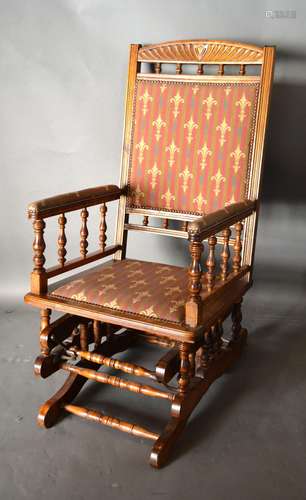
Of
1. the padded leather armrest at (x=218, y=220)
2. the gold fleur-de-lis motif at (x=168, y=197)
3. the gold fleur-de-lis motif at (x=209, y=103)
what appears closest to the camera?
the padded leather armrest at (x=218, y=220)

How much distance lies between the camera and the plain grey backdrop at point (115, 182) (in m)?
1.99

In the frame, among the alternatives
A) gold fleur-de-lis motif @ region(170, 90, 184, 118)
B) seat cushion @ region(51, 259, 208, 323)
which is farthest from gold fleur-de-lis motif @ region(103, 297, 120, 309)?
gold fleur-de-lis motif @ region(170, 90, 184, 118)

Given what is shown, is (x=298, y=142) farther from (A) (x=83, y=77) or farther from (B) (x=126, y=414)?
(B) (x=126, y=414)

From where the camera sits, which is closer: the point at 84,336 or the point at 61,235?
the point at 61,235

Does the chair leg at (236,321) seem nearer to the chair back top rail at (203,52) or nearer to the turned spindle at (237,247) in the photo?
the turned spindle at (237,247)

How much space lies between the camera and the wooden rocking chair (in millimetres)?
1952

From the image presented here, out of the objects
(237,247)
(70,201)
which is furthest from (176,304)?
(70,201)

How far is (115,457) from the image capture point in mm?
1927

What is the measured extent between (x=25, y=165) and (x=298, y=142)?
1.53m

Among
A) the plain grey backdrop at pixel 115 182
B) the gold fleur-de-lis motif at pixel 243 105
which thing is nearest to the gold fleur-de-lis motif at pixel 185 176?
the gold fleur-de-lis motif at pixel 243 105

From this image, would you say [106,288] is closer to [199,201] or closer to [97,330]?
[97,330]

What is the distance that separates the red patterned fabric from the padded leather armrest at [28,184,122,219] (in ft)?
0.57

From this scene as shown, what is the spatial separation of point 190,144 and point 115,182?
795 millimetres

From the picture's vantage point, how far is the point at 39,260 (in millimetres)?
2025
